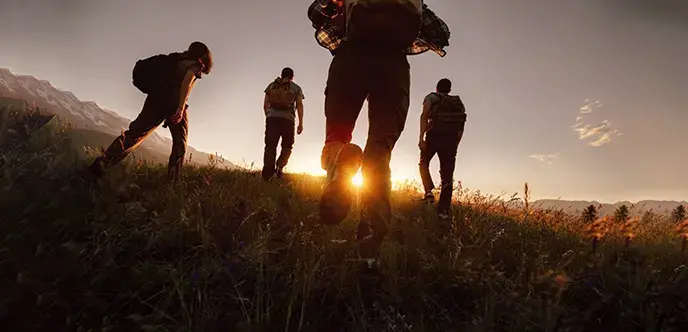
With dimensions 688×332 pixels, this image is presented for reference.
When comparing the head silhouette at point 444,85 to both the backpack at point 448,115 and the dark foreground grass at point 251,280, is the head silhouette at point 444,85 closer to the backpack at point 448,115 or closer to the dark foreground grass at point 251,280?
the backpack at point 448,115

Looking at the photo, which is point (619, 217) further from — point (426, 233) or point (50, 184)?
point (50, 184)

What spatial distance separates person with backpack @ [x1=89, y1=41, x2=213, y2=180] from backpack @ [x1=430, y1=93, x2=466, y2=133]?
3.94m

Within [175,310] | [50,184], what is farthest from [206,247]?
[50,184]

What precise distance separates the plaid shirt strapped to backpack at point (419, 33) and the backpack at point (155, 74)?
2862 millimetres

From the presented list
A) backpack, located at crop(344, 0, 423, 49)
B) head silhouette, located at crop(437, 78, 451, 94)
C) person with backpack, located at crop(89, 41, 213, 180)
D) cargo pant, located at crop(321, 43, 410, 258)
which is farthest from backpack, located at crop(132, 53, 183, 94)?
head silhouette, located at crop(437, 78, 451, 94)

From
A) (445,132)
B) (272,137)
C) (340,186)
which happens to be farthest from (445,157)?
(340,186)

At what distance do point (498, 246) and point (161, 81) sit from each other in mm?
4915

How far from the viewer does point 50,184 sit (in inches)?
109

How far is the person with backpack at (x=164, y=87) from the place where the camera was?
4605 mm

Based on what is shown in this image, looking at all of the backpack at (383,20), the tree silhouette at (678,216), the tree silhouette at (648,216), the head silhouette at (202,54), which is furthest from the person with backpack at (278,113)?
the tree silhouette at (648,216)

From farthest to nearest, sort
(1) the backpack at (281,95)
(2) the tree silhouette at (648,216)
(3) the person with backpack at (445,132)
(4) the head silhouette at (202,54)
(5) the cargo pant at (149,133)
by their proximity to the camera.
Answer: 1. (1) the backpack at (281,95)
2. (2) the tree silhouette at (648,216)
3. (3) the person with backpack at (445,132)
4. (4) the head silhouette at (202,54)
5. (5) the cargo pant at (149,133)

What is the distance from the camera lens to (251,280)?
214 cm

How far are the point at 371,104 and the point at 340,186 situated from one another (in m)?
0.82

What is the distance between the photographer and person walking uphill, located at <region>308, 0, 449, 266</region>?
2465 mm
